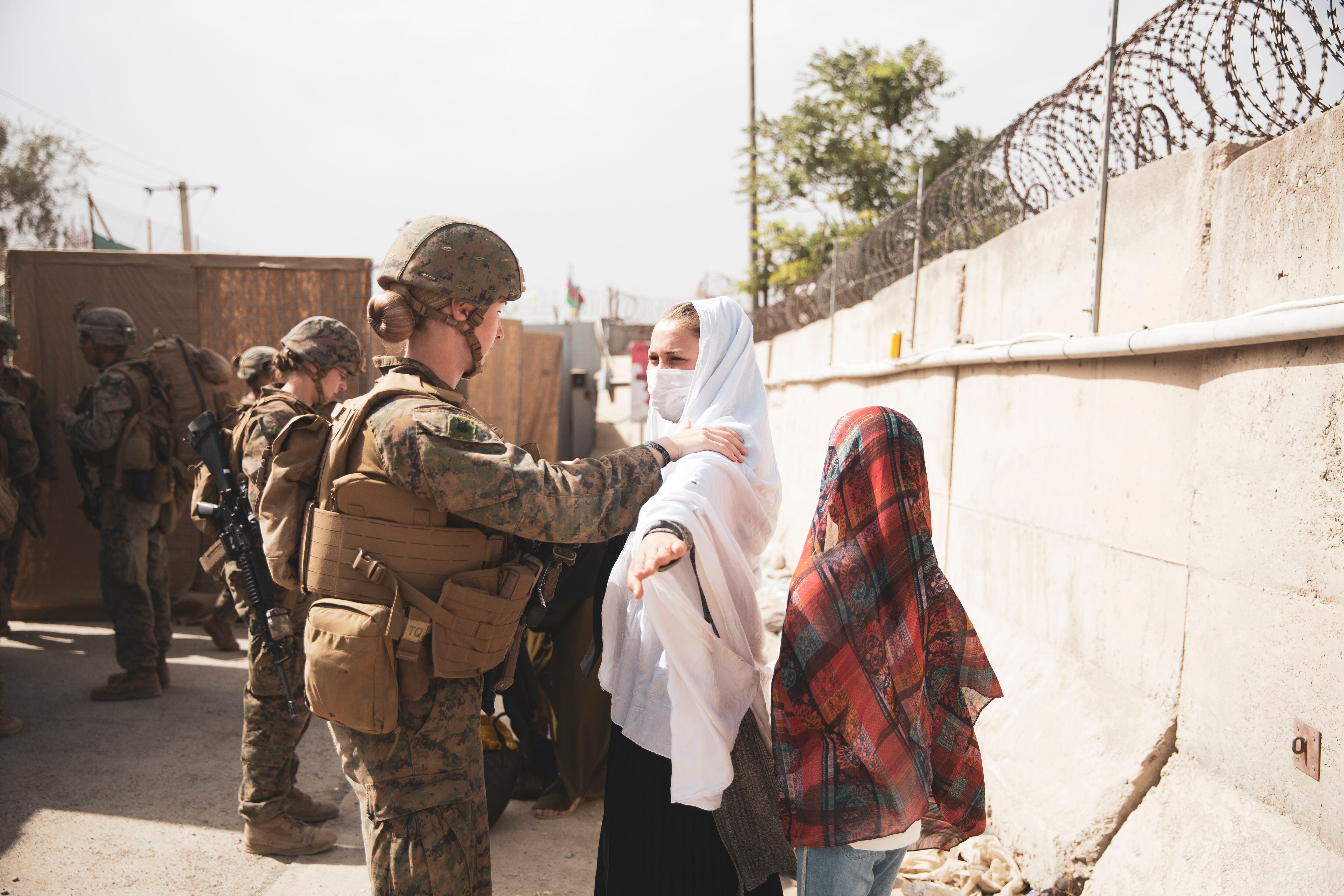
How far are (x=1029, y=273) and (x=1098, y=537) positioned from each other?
55.9 inches

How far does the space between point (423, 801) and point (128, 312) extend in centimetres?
546

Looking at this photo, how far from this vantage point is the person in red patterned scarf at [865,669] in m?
1.69

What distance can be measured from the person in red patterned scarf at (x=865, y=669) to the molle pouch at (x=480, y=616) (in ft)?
2.01

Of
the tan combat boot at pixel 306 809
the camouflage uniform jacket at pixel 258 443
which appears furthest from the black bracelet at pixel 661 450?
the tan combat boot at pixel 306 809

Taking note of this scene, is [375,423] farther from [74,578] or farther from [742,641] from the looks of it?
[74,578]

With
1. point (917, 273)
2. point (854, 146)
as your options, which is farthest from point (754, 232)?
point (917, 273)

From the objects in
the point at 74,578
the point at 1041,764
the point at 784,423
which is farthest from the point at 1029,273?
the point at 74,578

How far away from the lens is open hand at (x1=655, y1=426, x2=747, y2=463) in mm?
1936

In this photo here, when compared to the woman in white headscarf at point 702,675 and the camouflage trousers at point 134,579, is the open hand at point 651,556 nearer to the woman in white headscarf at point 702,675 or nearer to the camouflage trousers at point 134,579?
the woman in white headscarf at point 702,675

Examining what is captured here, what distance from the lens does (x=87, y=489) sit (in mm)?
4848

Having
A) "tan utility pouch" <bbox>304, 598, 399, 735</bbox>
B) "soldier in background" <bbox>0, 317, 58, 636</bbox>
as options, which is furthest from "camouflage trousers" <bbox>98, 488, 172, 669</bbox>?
"tan utility pouch" <bbox>304, 598, 399, 735</bbox>

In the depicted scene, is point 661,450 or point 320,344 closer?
point 661,450

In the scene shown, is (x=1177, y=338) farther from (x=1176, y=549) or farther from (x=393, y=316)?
(x=393, y=316)

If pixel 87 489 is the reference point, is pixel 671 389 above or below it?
above
